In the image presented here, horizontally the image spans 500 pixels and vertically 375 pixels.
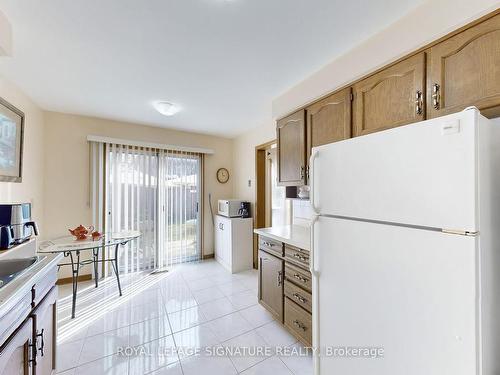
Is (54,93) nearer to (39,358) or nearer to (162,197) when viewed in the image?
(162,197)

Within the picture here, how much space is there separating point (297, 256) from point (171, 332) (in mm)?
1377

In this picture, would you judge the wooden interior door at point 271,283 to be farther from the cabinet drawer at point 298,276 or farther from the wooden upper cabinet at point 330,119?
the wooden upper cabinet at point 330,119

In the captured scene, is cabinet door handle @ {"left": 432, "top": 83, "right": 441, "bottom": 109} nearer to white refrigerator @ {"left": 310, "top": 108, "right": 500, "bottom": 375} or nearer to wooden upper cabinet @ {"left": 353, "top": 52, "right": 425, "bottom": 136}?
wooden upper cabinet @ {"left": 353, "top": 52, "right": 425, "bottom": 136}

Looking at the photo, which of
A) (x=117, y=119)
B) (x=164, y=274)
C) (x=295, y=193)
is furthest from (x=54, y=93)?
(x=295, y=193)

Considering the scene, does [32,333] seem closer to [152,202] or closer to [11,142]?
[11,142]

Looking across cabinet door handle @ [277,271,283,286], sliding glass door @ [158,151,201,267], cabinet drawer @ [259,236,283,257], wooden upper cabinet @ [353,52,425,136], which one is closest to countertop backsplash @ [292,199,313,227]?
cabinet drawer @ [259,236,283,257]

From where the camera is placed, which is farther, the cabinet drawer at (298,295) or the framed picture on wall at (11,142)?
the framed picture on wall at (11,142)

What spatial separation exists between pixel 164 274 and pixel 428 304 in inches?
133

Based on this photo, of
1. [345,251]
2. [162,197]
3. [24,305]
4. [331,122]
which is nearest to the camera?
[24,305]

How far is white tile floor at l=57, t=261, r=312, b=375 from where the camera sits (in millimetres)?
1648

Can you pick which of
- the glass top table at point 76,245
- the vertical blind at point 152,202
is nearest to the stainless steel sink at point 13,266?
the glass top table at point 76,245

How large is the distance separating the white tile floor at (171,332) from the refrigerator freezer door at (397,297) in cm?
72

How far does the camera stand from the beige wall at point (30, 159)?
208cm

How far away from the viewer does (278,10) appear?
4.20 feet
